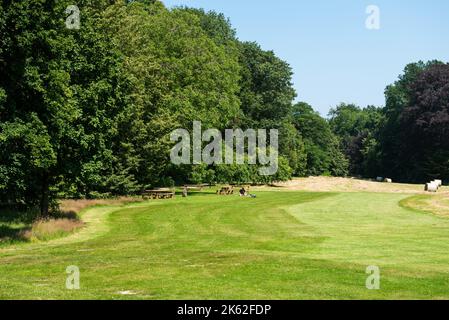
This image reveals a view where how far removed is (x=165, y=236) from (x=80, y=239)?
4.26 meters

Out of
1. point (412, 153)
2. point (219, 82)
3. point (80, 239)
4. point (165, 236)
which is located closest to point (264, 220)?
point (165, 236)

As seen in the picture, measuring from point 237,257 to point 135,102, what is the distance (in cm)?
3319

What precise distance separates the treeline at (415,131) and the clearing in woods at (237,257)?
→ 213ft

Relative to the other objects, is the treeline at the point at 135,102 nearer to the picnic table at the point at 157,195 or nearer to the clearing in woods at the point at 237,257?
the picnic table at the point at 157,195

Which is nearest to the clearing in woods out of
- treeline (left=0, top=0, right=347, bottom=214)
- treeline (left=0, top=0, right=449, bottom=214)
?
treeline (left=0, top=0, right=347, bottom=214)

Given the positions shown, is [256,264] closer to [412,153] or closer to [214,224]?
[214,224]

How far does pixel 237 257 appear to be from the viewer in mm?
20000

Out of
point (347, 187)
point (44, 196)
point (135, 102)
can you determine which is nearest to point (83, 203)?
point (44, 196)

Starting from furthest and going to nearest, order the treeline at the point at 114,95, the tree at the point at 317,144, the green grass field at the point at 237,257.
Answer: the tree at the point at 317,144 < the treeline at the point at 114,95 < the green grass field at the point at 237,257

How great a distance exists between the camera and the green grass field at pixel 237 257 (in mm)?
14273

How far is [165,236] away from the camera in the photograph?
28594mm

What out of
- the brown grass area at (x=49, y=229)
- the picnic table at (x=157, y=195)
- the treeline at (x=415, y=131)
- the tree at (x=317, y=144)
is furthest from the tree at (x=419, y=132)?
the brown grass area at (x=49, y=229)

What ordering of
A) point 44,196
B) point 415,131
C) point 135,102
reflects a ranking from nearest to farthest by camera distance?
point 44,196
point 135,102
point 415,131

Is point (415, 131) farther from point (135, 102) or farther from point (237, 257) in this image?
point (237, 257)
